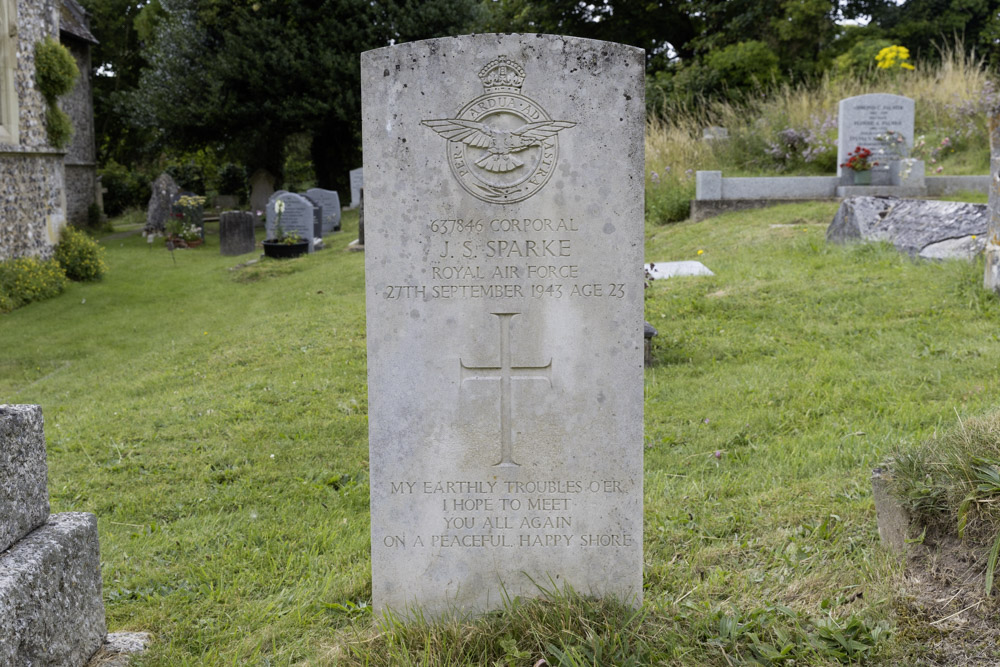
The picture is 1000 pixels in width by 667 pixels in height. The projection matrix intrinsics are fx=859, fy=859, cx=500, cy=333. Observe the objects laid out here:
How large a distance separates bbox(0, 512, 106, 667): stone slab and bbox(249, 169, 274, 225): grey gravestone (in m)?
24.8

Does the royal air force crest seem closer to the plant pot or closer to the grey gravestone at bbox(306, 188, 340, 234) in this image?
the plant pot

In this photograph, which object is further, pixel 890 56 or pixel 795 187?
pixel 890 56

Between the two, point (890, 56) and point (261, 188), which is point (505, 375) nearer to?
point (890, 56)

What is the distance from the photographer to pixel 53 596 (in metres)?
2.66

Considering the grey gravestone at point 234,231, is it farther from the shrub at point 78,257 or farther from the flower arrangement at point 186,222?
the shrub at point 78,257

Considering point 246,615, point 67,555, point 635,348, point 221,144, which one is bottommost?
point 246,615

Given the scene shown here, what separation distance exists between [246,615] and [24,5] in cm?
1295

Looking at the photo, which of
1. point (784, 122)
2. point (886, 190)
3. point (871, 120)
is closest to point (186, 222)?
point (784, 122)

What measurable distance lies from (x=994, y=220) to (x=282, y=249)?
1253 cm

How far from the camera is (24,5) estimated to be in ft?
42.7

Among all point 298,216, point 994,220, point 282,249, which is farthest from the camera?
point 298,216

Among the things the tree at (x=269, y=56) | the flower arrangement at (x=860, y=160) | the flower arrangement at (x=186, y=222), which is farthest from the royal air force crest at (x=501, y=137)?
the tree at (x=269, y=56)

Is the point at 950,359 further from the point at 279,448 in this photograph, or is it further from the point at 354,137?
the point at 354,137

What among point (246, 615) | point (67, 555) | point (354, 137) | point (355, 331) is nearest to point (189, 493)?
point (246, 615)
